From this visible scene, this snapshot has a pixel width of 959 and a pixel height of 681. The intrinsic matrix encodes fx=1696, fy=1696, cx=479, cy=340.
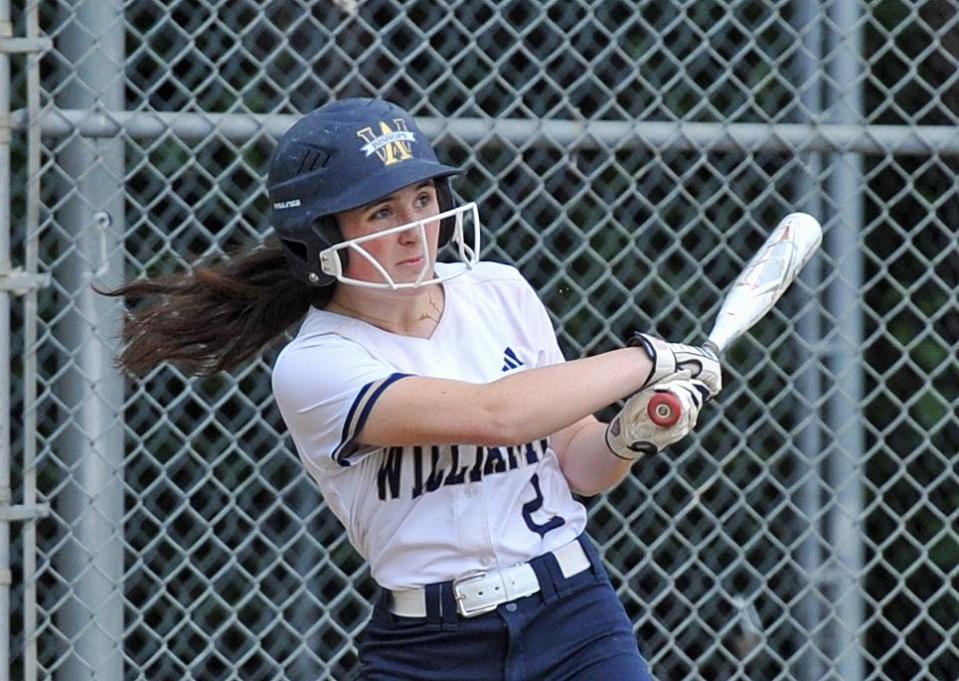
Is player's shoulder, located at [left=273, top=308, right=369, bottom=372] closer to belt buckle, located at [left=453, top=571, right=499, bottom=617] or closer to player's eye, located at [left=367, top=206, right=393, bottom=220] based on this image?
player's eye, located at [left=367, top=206, right=393, bottom=220]

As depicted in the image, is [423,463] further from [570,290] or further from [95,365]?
[570,290]

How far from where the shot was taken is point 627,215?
4.23 meters

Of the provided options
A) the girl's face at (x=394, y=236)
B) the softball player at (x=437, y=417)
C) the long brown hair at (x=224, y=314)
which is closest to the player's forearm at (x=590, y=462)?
the softball player at (x=437, y=417)

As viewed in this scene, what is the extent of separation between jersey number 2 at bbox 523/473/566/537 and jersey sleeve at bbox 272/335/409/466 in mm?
273

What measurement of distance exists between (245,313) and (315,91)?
1.24 m

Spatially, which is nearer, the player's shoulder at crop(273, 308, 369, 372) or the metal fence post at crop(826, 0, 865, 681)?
the player's shoulder at crop(273, 308, 369, 372)

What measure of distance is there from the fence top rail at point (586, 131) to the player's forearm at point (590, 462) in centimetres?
110

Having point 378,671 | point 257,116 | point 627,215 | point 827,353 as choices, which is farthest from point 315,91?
point 378,671

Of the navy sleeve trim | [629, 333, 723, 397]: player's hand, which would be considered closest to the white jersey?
the navy sleeve trim

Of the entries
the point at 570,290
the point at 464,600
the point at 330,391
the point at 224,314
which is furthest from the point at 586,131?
the point at 464,600

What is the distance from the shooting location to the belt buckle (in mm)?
2721

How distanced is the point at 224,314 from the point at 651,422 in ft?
2.85

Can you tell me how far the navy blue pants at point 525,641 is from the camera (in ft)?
8.93

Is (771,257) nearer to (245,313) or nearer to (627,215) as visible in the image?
(245,313)
